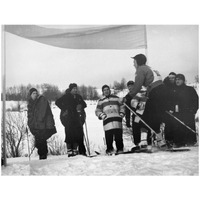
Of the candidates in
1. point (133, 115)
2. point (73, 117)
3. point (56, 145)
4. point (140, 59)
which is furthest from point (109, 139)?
point (140, 59)

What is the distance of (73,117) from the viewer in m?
4.01

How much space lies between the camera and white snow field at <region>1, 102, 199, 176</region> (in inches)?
151

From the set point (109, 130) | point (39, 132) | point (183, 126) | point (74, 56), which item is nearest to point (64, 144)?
point (39, 132)

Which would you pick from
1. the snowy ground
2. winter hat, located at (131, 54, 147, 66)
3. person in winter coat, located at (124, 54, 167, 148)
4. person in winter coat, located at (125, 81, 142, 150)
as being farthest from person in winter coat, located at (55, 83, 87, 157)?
winter hat, located at (131, 54, 147, 66)

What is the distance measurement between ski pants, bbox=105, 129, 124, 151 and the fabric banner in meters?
1.06

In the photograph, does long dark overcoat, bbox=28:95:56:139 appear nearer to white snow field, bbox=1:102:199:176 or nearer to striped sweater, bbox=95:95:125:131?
white snow field, bbox=1:102:199:176

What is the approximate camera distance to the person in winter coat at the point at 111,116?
3957 mm

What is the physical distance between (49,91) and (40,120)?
0.39 metres

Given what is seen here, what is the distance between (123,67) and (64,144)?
120 cm

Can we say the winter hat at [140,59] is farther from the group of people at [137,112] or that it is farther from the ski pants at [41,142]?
the ski pants at [41,142]
